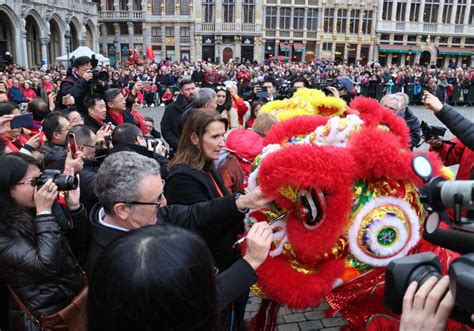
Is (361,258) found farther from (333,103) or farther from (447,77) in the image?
(447,77)

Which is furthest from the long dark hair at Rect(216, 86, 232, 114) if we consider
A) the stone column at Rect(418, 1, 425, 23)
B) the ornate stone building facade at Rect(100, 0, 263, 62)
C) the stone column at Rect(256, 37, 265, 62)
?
the stone column at Rect(418, 1, 425, 23)

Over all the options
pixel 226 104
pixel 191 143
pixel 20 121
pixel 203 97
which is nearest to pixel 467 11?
pixel 226 104

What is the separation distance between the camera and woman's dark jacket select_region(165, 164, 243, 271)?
103 inches

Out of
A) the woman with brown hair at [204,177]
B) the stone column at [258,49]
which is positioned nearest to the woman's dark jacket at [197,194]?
the woman with brown hair at [204,177]

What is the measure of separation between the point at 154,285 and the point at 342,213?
120 centimetres

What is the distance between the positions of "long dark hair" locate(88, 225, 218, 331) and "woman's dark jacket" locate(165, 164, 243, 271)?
4.40ft

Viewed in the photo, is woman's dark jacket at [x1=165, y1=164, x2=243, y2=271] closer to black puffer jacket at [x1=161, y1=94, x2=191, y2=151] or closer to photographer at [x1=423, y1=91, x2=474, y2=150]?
photographer at [x1=423, y1=91, x2=474, y2=150]

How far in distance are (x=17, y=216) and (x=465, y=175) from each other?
10.7 feet

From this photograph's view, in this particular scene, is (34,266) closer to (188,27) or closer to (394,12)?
(188,27)

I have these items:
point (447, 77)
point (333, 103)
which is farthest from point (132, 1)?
point (333, 103)

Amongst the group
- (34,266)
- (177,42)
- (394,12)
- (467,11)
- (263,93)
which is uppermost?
(467,11)

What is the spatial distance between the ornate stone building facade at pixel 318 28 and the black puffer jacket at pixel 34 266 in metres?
42.9

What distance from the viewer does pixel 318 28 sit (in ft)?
143

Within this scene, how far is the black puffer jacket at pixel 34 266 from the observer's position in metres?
2.07
